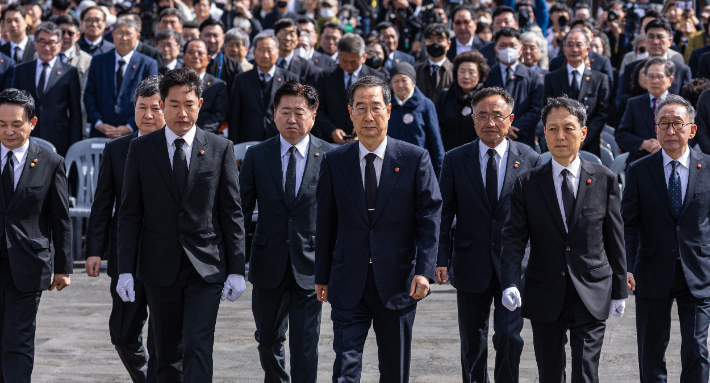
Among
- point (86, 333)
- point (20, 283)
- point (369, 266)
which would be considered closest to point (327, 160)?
point (369, 266)

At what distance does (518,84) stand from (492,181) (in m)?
4.26

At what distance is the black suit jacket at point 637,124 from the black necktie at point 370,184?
4137 mm

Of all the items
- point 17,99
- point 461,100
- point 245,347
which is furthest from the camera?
point 461,100

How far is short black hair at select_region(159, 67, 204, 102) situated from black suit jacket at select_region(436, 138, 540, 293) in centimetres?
164

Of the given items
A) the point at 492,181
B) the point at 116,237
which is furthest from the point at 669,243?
the point at 116,237

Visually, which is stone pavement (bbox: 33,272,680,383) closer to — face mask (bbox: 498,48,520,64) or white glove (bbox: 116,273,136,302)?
white glove (bbox: 116,273,136,302)

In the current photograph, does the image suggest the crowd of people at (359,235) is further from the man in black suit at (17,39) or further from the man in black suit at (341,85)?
the man in black suit at (17,39)

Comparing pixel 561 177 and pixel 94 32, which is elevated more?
pixel 94 32

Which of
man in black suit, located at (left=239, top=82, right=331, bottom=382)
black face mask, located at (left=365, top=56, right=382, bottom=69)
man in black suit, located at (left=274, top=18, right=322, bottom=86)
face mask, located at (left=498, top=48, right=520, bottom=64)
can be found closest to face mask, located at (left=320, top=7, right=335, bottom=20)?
man in black suit, located at (left=274, top=18, right=322, bottom=86)

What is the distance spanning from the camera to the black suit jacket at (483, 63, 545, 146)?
9.42m

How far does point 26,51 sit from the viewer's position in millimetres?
11078

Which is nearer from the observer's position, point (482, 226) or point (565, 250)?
point (565, 250)

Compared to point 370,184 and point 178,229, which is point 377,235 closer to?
point 370,184

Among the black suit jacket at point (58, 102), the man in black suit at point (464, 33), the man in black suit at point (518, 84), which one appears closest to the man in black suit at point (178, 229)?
the man in black suit at point (518, 84)
